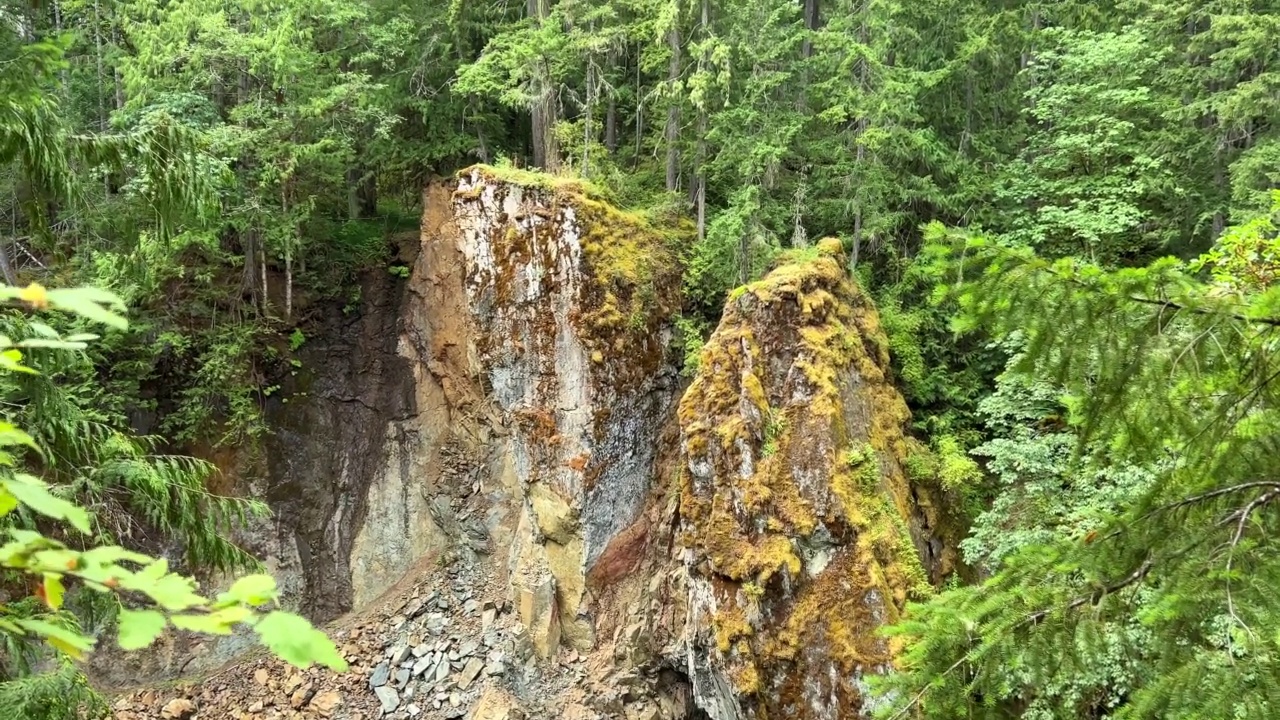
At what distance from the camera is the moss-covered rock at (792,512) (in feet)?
25.4

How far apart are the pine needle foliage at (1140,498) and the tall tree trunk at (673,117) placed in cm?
934

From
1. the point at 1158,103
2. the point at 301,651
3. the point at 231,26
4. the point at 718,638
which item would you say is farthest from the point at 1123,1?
the point at 301,651

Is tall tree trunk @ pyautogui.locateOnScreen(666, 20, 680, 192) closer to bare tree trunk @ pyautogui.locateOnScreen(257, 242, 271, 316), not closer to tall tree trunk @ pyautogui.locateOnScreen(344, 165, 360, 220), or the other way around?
tall tree trunk @ pyautogui.locateOnScreen(344, 165, 360, 220)

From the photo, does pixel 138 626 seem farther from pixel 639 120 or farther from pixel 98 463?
pixel 639 120

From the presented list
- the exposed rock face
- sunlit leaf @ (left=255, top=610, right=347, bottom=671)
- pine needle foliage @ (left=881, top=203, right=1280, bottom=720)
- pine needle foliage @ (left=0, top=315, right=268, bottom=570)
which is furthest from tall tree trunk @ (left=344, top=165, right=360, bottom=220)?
sunlit leaf @ (left=255, top=610, right=347, bottom=671)

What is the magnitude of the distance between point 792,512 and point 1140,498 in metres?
5.22

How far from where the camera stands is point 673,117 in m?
12.2

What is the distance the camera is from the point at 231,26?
469 inches

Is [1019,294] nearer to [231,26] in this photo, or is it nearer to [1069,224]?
[1069,224]

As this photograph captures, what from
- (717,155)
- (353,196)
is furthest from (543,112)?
(353,196)

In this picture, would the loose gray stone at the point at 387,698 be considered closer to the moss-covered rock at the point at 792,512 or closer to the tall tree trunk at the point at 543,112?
the moss-covered rock at the point at 792,512

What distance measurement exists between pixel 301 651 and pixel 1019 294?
2.91 meters

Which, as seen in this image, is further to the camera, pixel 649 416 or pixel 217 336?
pixel 217 336

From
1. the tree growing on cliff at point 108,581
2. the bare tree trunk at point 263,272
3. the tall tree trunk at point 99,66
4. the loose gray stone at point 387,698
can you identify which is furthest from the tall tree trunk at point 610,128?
the tree growing on cliff at point 108,581
